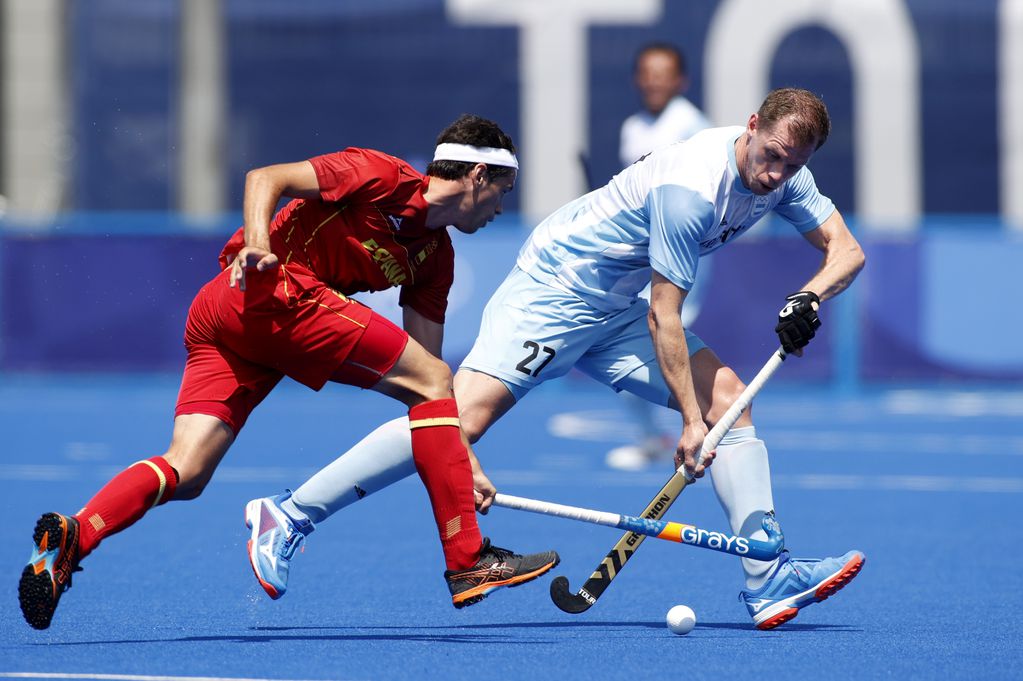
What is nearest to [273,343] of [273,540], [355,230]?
[355,230]

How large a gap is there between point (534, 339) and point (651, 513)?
64 centimetres

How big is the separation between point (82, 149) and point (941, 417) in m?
11.9

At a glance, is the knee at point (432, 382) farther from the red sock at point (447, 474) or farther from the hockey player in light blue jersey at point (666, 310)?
the hockey player in light blue jersey at point (666, 310)

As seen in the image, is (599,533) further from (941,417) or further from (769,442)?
(941,417)

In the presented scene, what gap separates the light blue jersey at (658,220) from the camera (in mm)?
5043

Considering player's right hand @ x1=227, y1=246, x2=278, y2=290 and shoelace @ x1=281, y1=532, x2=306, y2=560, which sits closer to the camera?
player's right hand @ x1=227, y1=246, x2=278, y2=290

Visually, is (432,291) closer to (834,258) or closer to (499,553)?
(499,553)

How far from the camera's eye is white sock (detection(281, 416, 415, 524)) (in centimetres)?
529

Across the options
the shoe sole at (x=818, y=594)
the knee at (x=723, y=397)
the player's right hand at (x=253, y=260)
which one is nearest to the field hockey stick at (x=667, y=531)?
the shoe sole at (x=818, y=594)

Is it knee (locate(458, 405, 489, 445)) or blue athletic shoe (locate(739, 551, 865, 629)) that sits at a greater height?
knee (locate(458, 405, 489, 445))

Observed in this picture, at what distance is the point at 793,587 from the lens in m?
5.26

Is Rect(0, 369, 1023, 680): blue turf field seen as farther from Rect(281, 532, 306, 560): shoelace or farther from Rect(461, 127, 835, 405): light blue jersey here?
Rect(461, 127, 835, 405): light blue jersey

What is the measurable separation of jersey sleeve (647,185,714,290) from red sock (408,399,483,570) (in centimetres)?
75

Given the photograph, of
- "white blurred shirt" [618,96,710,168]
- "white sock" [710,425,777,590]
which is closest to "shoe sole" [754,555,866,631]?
"white sock" [710,425,777,590]
